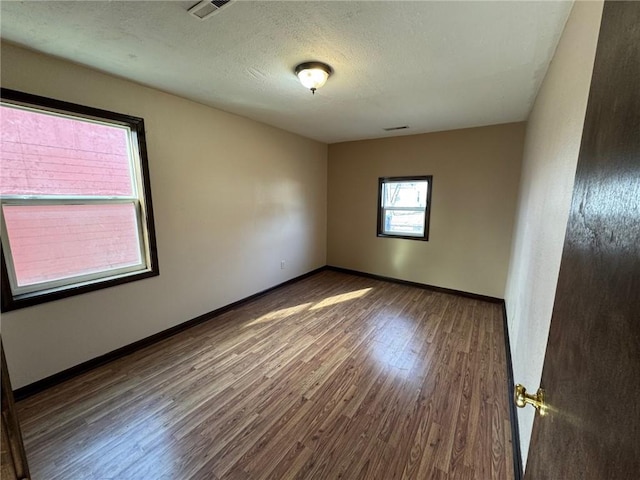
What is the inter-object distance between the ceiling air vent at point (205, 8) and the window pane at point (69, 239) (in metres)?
1.74

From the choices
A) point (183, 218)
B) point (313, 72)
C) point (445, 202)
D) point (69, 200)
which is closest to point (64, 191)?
point (69, 200)

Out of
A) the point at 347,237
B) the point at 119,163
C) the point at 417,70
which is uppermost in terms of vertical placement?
the point at 417,70

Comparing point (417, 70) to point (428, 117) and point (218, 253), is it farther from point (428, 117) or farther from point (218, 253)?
point (218, 253)

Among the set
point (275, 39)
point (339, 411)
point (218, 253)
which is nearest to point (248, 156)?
point (218, 253)

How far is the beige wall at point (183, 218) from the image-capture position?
75.9 inches

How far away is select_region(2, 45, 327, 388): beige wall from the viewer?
6.33 ft

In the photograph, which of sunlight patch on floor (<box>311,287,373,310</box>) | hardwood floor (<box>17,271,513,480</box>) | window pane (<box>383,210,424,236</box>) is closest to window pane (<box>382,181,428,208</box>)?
window pane (<box>383,210,424,236</box>)

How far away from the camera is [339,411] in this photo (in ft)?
6.01

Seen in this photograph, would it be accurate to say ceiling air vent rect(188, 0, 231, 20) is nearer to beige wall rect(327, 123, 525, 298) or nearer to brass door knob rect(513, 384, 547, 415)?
brass door knob rect(513, 384, 547, 415)

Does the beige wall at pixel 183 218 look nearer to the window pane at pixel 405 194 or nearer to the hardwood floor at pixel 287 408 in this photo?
the hardwood floor at pixel 287 408

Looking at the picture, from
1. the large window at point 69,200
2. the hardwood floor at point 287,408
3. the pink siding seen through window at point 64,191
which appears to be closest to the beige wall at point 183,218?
the large window at point 69,200

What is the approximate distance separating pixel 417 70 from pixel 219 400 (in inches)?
114

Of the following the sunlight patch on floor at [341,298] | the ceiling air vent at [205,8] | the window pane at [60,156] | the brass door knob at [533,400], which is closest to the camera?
the brass door knob at [533,400]

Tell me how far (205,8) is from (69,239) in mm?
1993
